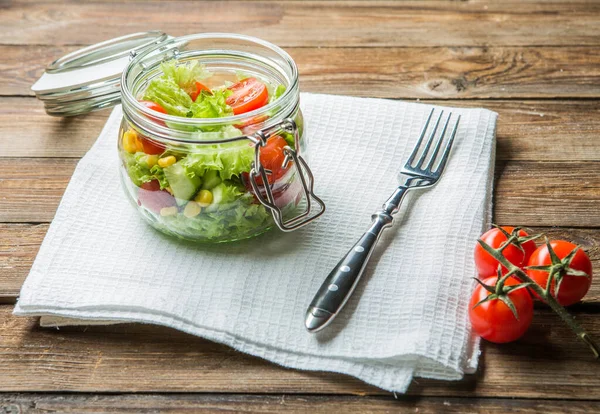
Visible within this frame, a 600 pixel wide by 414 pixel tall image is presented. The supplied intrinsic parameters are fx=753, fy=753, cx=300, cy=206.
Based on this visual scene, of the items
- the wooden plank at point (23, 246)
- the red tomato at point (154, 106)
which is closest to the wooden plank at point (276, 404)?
the wooden plank at point (23, 246)

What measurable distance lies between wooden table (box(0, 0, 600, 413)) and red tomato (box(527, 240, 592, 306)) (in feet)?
0.19

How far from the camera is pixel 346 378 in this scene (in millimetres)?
1042

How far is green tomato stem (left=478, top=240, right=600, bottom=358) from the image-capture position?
101cm

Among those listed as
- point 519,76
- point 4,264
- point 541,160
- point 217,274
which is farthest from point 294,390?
point 519,76

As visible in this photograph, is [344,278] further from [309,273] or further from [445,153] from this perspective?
[445,153]

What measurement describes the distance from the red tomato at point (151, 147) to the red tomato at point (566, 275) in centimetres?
59

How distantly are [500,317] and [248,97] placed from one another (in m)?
0.53

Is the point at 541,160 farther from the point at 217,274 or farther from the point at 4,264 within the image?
the point at 4,264

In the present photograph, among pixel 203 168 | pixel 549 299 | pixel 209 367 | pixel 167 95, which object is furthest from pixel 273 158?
pixel 549 299

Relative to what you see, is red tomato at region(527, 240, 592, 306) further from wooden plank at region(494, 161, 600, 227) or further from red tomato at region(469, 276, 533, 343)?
wooden plank at region(494, 161, 600, 227)

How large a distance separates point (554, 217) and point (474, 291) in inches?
12.7

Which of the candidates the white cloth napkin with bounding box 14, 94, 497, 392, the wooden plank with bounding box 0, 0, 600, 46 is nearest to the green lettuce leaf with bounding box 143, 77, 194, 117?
the white cloth napkin with bounding box 14, 94, 497, 392

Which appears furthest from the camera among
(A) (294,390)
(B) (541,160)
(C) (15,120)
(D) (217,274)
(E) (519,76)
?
(E) (519,76)

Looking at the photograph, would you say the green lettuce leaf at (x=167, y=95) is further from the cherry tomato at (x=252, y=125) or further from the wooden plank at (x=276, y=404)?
the wooden plank at (x=276, y=404)
